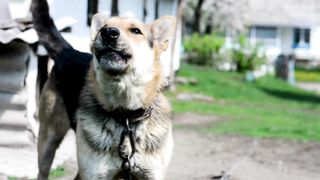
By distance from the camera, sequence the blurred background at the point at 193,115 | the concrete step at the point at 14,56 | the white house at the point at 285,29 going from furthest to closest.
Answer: the white house at the point at 285,29 → the concrete step at the point at 14,56 → the blurred background at the point at 193,115

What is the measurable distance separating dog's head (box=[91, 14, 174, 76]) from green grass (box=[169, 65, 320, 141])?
29.8 feet

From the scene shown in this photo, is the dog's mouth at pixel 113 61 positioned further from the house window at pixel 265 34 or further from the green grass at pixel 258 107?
the house window at pixel 265 34

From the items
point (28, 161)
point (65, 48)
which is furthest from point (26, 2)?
point (65, 48)

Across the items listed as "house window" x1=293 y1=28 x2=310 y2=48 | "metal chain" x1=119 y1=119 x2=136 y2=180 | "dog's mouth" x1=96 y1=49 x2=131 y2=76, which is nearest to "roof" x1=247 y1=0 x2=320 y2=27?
"house window" x1=293 y1=28 x2=310 y2=48

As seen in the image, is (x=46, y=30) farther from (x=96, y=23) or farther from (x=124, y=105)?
(x=124, y=105)

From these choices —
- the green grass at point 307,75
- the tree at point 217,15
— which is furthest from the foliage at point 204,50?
the tree at point 217,15

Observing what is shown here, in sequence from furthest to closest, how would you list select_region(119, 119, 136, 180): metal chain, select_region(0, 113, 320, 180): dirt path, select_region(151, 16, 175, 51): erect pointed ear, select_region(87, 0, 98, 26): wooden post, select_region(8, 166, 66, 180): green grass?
1. select_region(87, 0, 98, 26): wooden post
2. select_region(0, 113, 320, 180): dirt path
3. select_region(8, 166, 66, 180): green grass
4. select_region(151, 16, 175, 51): erect pointed ear
5. select_region(119, 119, 136, 180): metal chain

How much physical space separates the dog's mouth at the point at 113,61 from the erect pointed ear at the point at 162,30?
2.03ft

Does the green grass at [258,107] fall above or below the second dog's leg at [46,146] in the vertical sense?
below

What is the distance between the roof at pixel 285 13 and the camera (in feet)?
225

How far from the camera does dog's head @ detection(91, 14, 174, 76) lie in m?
5.75

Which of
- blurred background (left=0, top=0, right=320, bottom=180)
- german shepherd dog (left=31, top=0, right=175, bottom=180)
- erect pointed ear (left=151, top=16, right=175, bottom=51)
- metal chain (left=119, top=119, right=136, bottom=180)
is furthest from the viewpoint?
blurred background (left=0, top=0, right=320, bottom=180)

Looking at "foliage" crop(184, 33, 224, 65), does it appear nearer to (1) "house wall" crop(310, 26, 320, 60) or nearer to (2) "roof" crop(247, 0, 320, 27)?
(2) "roof" crop(247, 0, 320, 27)

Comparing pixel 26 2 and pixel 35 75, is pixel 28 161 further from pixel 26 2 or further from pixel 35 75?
pixel 26 2
